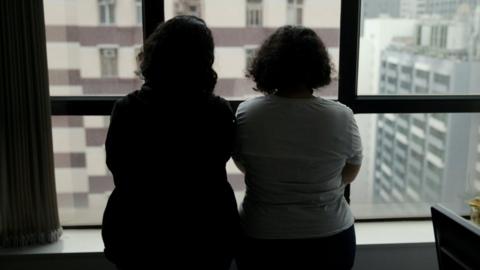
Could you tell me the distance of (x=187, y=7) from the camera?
2316mm

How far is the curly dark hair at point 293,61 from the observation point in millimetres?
1622

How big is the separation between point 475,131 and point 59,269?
2.08 metres

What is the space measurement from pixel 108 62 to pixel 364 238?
1.44 m

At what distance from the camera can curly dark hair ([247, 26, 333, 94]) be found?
1622mm

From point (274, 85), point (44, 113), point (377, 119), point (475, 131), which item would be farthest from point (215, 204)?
point (475, 131)

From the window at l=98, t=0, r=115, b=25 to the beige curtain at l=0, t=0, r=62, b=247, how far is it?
288 millimetres

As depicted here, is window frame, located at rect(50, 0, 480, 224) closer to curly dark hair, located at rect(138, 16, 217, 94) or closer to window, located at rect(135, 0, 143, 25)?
window, located at rect(135, 0, 143, 25)

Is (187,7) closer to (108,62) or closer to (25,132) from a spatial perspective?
(108,62)

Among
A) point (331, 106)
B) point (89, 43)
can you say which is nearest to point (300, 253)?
point (331, 106)

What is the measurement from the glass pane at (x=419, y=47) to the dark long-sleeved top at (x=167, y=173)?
3.76 ft

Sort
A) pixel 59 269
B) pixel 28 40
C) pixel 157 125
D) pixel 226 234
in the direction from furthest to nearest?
pixel 59 269
pixel 28 40
pixel 226 234
pixel 157 125

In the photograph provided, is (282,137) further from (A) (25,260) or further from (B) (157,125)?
(A) (25,260)

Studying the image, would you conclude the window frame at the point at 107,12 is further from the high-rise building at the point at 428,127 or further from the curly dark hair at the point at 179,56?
the high-rise building at the point at 428,127

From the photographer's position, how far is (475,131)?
2539 mm
